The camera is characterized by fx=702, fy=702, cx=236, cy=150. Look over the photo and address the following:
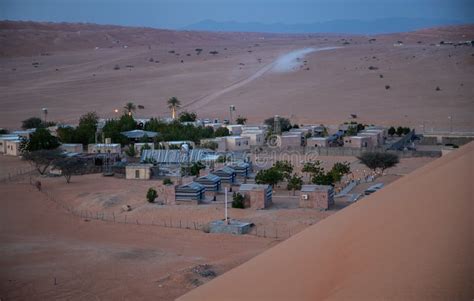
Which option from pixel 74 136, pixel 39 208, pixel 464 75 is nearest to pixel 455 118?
pixel 464 75

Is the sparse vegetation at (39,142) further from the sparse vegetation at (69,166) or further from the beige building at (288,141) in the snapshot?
the beige building at (288,141)

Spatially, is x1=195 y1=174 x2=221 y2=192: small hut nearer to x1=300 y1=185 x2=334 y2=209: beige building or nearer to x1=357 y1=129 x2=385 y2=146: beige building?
x1=300 y1=185 x2=334 y2=209: beige building

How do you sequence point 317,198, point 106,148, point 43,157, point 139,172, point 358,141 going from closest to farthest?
→ point 317,198
point 139,172
point 43,157
point 358,141
point 106,148

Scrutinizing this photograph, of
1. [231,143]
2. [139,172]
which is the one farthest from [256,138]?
[139,172]

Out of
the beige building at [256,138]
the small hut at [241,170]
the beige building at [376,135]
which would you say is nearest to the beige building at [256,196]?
the small hut at [241,170]

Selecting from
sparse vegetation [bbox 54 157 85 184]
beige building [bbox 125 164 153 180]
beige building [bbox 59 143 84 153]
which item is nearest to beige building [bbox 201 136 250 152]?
beige building [bbox 59 143 84 153]

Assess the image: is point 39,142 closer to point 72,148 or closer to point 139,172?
point 72,148

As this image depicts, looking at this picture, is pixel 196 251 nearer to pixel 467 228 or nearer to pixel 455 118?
pixel 467 228
